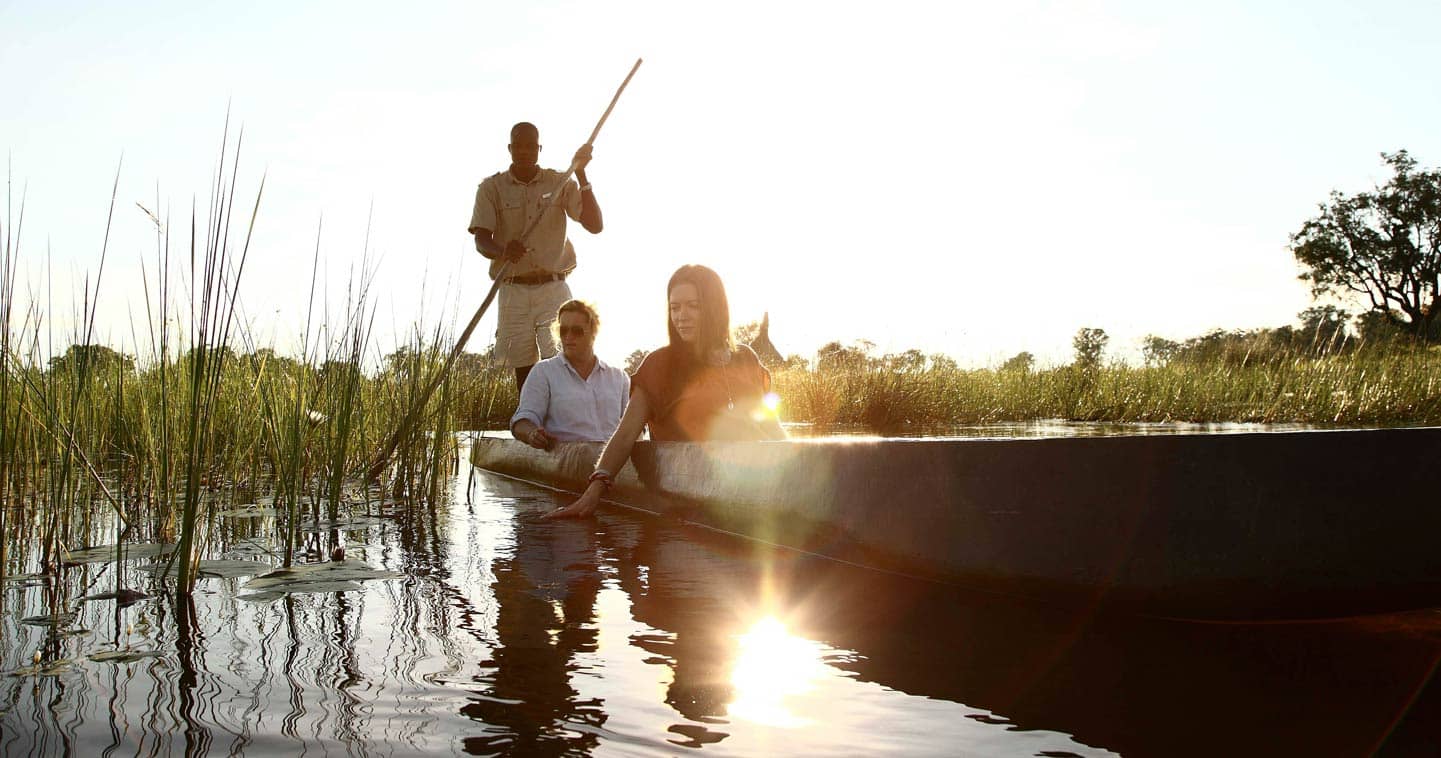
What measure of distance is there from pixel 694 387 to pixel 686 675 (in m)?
2.63

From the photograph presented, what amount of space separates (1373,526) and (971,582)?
105 centimetres

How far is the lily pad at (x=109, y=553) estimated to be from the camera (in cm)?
Answer: 331

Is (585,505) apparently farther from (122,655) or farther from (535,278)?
(535,278)

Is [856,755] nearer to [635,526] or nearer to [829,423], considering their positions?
[635,526]

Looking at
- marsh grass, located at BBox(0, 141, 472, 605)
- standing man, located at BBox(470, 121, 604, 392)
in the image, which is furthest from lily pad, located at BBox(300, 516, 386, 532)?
standing man, located at BBox(470, 121, 604, 392)

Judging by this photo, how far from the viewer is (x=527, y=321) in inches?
279

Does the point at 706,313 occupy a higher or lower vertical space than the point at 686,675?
higher

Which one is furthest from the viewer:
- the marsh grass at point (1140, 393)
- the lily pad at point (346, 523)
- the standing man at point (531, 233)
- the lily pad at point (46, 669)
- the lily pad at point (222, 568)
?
the marsh grass at point (1140, 393)

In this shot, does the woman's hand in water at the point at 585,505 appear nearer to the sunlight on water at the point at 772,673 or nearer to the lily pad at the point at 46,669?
the sunlight on water at the point at 772,673

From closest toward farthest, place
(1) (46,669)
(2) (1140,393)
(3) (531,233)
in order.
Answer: (1) (46,669), (3) (531,233), (2) (1140,393)

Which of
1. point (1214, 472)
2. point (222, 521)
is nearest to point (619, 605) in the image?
point (1214, 472)

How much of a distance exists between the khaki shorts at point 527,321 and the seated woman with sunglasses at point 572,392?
3.24 ft

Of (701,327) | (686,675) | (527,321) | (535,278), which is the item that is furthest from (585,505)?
(535,278)

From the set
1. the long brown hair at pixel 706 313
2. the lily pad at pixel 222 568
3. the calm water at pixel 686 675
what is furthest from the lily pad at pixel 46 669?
the long brown hair at pixel 706 313
